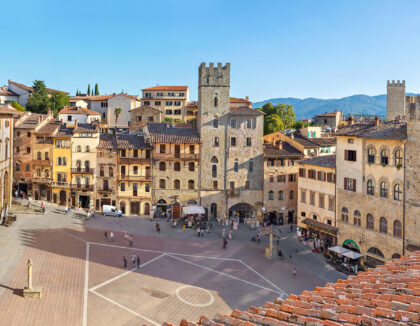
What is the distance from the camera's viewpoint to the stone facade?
53.6 m

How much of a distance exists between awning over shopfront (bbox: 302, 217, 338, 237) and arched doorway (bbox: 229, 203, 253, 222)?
1072cm

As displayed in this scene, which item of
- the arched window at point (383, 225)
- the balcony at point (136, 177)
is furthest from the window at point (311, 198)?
the balcony at point (136, 177)

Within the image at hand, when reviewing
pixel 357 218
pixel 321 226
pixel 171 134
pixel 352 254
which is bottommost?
pixel 352 254

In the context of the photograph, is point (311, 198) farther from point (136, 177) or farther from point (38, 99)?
point (38, 99)

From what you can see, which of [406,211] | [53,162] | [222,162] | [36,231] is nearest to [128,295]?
[36,231]

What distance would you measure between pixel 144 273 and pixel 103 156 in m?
25.6

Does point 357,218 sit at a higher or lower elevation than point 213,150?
lower

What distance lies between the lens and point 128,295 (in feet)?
88.5

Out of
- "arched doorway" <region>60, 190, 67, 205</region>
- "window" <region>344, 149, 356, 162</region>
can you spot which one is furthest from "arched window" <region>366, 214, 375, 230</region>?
"arched doorway" <region>60, 190, 67, 205</region>

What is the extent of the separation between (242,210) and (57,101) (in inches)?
2228

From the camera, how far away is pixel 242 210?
54.3 metres

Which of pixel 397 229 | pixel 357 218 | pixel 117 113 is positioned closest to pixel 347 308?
pixel 397 229

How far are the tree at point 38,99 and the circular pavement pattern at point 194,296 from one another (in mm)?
67735

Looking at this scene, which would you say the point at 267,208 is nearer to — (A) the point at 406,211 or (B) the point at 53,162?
(A) the point at 406,211
